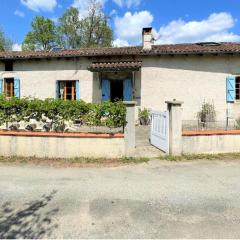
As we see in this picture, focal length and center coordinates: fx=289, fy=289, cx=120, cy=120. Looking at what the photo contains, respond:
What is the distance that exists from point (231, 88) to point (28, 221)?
12.8 meters

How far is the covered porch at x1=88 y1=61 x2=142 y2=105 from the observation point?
14.6m

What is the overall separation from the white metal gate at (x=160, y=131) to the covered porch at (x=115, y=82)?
5717 millimetres

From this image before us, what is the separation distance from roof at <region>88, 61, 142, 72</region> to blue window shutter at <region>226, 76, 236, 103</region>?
4519 mm

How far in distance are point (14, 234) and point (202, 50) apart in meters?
12.7

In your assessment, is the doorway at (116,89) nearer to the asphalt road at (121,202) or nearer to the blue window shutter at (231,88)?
the blue window shutter at (231,88)

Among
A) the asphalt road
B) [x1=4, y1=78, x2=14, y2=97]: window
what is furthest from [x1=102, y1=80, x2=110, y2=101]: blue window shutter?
the asphalt road

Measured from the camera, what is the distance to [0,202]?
4.82 meters

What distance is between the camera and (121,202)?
482 cm

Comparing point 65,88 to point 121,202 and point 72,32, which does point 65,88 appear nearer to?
point 121,202

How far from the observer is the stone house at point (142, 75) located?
14.6 metres

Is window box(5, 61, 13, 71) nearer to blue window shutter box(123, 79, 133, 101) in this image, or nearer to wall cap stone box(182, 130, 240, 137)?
blue window shutter box(123, 79, 133, 101)

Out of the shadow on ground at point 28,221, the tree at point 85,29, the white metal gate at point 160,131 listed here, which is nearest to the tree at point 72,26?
the tree at point 85,29

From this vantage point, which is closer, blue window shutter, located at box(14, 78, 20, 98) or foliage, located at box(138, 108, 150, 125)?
foliage, located at box(138, 108, 150, 125)

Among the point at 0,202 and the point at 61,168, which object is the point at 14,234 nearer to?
the point at 0,202
